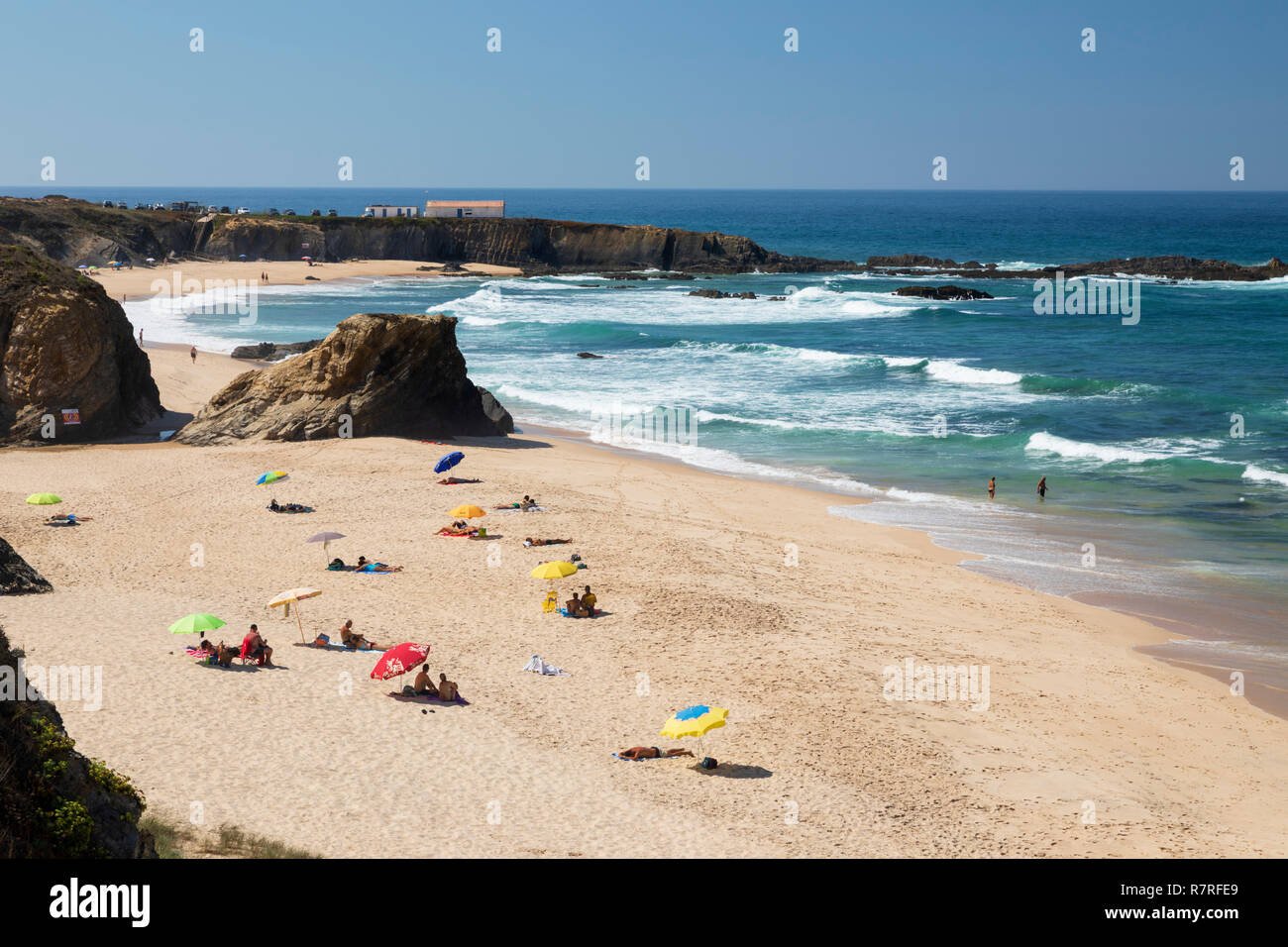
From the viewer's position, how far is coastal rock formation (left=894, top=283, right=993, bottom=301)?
233 feet

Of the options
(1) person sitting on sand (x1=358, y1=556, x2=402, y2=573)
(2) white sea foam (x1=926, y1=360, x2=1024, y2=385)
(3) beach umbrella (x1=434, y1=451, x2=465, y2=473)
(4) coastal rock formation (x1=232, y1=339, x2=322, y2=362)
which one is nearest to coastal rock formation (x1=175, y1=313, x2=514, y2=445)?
(3) beach umbrella (x1=434, y1=451, x2=465, y2=473)

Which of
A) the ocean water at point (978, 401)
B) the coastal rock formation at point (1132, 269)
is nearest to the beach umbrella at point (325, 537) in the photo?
the ocean water at point (978, 401)

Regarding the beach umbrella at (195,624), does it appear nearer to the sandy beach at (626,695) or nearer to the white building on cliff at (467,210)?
the sandy beach at (626,695)

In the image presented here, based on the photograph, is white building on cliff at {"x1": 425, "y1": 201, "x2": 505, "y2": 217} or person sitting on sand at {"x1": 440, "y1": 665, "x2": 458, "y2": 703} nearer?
person sitting on sand at {"x1": 440, "y1": 665, "x2": 458, "y2": 703}

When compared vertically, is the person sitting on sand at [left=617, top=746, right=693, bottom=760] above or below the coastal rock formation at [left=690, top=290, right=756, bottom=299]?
below

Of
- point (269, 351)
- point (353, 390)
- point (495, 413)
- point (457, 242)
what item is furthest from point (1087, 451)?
point (457, 242)

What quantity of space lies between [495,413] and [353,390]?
442 centimetres

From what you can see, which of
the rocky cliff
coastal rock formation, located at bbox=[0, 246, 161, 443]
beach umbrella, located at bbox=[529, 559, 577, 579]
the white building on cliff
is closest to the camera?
beach umbrella, located at bbox=[529, 559, 577, 579]

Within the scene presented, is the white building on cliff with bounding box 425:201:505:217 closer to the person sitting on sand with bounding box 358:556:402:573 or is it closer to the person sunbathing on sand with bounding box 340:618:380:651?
the person sitting on sand with bounding box 358:556:402:573

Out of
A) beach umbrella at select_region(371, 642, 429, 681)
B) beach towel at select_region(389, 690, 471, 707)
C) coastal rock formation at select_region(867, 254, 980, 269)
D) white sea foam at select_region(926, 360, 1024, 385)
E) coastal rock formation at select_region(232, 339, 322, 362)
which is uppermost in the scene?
coastal rock formation at select_region(867, 254, 980, 269)

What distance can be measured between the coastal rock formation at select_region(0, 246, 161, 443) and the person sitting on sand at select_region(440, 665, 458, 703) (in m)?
19.9

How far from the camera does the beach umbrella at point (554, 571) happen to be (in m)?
18.2

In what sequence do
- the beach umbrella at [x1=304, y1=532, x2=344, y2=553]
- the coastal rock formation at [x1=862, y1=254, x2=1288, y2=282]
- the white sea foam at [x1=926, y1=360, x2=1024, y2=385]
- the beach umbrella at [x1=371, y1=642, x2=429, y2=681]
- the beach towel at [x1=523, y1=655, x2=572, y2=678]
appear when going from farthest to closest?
the coastal rock formation at [x1=862, y1=254, x2=1288, y2=282], the white sea foam at [x1=926, y1=360, x2=1024, y2=385], the beach umbrella at [x1=304, y1=532, x2=344, y2=553], the beach towel at [x1=523, y1=655, x2=572, y2=678], the beach umbrella at [x1=371, y1=642, x2=429, y2=681]

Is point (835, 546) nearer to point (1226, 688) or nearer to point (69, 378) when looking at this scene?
point (1226, 688)
